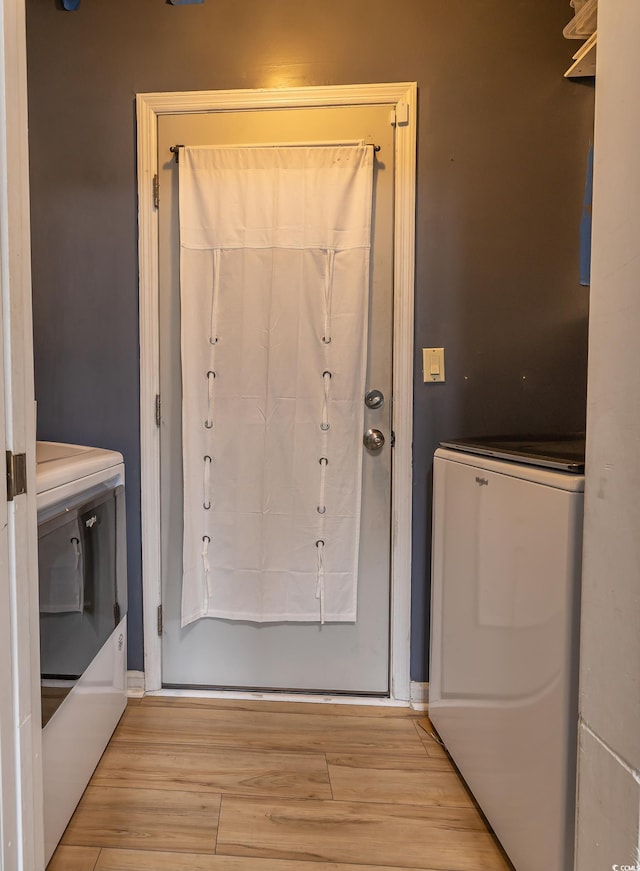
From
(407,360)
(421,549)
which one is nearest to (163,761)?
(421,549)

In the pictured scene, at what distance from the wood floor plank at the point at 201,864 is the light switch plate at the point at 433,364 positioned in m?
1.31

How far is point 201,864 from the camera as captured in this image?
37.7 inches

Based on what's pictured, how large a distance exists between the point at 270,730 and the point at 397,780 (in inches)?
16.7

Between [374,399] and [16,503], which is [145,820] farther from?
[374,399]

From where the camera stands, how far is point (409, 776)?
4.00 ft

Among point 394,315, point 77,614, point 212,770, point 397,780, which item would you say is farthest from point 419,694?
point 394,315

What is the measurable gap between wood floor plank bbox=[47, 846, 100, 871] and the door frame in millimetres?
569

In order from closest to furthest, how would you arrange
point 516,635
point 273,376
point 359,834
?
point 516,635 < point 359,834 < point 273,376

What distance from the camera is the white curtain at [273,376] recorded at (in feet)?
4.79

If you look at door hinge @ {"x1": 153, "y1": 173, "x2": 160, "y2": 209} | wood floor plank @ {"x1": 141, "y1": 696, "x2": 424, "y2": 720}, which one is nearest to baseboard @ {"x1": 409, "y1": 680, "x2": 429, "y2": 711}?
wood floor plank @ {"x1": 141, "y1": 696, "x2": 424, "y2": 720}

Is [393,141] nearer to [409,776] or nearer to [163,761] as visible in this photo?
[409,776]

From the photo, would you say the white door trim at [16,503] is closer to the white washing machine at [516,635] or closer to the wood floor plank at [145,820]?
the wood floor plank at [145,820]

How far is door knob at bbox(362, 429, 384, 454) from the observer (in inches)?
59.2

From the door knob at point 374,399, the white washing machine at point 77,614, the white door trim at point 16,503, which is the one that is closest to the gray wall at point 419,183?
the door knob at point 374,399
